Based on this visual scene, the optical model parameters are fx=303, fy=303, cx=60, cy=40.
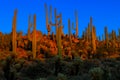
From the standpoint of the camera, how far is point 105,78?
50.2 ft

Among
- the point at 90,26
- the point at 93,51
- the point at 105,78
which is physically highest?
the point at 90,26

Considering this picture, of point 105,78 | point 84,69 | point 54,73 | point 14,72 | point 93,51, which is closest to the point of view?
point 105,78

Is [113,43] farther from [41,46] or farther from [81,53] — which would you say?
[41,46]

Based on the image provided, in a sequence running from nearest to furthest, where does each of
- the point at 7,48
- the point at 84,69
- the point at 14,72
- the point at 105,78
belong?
1. the point at 105,78
2. the point at 14,72
3. the point at 84,69
4. the point at 7,48

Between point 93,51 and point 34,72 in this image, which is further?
point 93,51

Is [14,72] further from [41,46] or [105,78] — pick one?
[41,46]

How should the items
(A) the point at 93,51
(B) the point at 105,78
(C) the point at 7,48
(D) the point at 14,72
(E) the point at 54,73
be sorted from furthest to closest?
(C) the point at 7,48 → (A) the point at 93,51 → (E) the point at 54,73 → (D) the point at 14,72 → (B) the point at 105,78

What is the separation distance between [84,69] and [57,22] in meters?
10.3

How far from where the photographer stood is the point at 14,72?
16844 millimetres

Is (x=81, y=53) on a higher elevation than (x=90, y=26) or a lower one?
lower

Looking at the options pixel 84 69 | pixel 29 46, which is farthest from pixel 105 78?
pixel 29 46

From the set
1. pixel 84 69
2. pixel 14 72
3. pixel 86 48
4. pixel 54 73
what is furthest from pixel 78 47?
pixel 14 72

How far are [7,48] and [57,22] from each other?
5.89 m

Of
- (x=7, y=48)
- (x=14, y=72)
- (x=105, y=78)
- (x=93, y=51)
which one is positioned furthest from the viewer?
(x=7, y=48)
